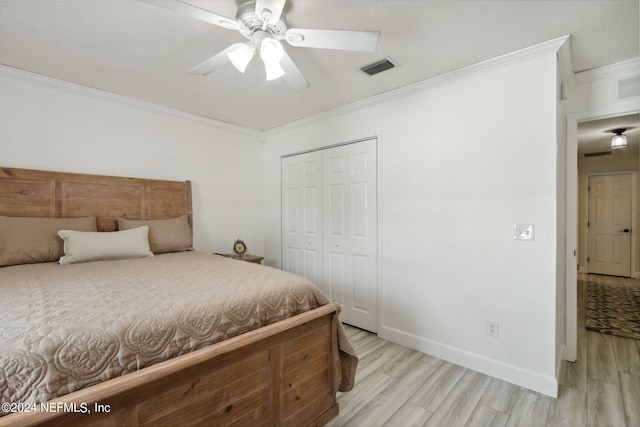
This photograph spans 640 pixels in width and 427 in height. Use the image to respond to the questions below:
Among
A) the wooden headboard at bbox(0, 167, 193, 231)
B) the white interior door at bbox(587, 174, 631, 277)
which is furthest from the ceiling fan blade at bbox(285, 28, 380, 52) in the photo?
the white interior door at bbox(587, 174, 631, 277)

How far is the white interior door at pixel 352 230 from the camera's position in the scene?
2904mm

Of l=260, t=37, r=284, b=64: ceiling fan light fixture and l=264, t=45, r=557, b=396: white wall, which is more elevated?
l=260, t=37, r=284, b=64: ceiling fan light fixture

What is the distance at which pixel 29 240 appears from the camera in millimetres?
2141

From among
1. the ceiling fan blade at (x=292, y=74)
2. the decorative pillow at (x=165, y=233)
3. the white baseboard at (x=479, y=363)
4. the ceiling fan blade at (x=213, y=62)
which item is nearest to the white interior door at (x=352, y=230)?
the white baseboard at (x=479, y=363)

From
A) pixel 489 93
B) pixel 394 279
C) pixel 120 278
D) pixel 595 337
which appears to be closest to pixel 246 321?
pixel 120 278

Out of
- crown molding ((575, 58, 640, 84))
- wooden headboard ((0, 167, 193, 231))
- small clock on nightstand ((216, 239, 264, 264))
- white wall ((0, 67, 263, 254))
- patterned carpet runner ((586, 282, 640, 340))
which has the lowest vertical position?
patterned carpet runner ((586, 282, 640, 340))

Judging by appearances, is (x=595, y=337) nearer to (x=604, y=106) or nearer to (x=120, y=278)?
(x=604, y=106)

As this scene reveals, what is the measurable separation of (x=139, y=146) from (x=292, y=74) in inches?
79.0

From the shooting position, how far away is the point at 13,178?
232 cm

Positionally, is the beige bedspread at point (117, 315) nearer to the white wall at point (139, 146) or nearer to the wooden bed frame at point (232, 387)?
the wooden bed frame at point (232, 387)

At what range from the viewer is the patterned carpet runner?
118 inches

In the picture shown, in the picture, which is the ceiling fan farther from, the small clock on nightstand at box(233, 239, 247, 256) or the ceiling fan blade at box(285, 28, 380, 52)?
the small clock on nightstand at box(233, 239, 247, 256)

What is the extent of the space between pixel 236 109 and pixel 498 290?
2964 millimetres

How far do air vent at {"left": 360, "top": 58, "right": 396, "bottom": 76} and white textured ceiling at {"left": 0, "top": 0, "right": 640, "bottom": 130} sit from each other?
56 millimetres
